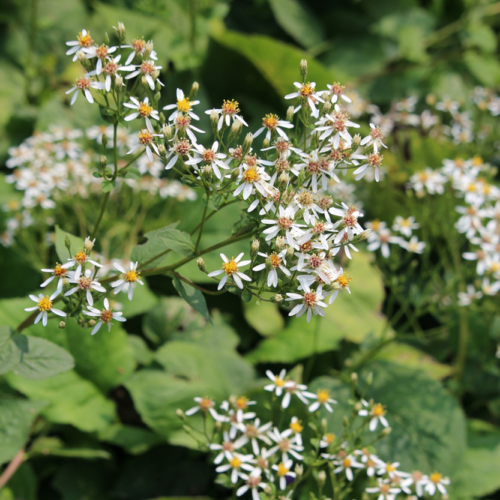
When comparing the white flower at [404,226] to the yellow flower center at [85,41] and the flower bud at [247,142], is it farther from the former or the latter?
the yellow flower center at [85,41]

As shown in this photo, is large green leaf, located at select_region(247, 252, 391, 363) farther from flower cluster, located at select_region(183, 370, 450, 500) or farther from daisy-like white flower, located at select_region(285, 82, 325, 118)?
daisy-like white flower, located at select_region(285, 82, 325, 118)

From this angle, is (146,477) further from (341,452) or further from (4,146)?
(4,146)

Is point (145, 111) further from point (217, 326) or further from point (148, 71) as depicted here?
point (217, 326)

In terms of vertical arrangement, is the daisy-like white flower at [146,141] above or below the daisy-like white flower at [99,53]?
below

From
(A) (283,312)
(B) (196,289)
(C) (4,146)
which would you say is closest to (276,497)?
(B) (196,289)

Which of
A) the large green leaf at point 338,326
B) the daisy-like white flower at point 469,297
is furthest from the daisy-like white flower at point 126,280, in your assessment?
the daisy-like white flower at point 469,297

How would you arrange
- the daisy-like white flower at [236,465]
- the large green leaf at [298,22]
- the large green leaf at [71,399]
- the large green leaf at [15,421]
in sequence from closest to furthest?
the daisy-like white flower at [236,465]
the large green leaf at [15,421]
the large green leaf at [71,399]
the large green leaf at [298,22]

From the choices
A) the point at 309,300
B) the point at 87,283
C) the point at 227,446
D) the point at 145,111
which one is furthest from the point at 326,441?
the point at 145,111
